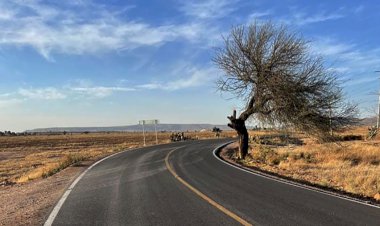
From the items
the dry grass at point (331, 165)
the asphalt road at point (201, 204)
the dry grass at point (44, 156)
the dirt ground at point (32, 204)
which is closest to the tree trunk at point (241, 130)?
the dry grass at point (331, 165)

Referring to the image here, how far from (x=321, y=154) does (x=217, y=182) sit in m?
19.2

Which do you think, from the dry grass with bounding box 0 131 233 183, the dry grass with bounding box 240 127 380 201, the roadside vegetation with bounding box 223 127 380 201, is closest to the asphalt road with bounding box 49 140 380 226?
the roadside vegetation with bounding box 223 127 380 201

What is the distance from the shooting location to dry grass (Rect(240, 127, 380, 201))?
1629cm

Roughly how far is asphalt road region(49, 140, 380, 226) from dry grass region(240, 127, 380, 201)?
302 centimetres

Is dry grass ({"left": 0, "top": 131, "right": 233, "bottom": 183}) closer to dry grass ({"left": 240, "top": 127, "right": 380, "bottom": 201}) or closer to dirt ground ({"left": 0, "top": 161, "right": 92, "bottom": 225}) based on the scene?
dirt ground ({"left": 0, "top": 161, "right": 92, "bottom": 225})

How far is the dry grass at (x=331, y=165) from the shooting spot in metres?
16.3

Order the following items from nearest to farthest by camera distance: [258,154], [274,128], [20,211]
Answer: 1. [20,211]
2. [274,128]
3. [258,154]

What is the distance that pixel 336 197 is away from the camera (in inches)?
473

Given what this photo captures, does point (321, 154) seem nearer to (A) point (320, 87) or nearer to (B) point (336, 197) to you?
(A) point (320, 87)

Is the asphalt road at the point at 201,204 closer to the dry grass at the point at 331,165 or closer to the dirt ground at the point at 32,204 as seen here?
the dirt ground at the point at 32,204

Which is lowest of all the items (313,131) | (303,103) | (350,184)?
(350,184)

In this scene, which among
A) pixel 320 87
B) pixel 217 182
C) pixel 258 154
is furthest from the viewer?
pixel 258 154

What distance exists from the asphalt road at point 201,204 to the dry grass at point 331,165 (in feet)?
9.91

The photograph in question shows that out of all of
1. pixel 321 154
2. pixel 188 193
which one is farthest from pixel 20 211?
pixel 321 154
